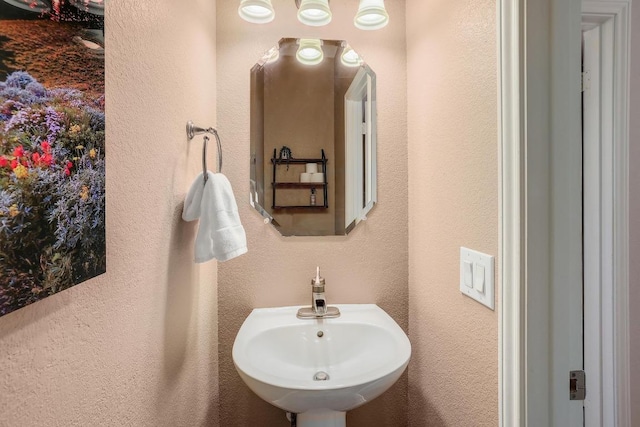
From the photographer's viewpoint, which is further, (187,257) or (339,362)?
(339,362)

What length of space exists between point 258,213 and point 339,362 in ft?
2.12

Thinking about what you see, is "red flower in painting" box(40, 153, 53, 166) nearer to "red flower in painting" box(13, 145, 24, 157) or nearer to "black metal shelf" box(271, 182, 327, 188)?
"red flower in painting" box(13, 145, 24, 157)

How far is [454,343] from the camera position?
3.43 feet

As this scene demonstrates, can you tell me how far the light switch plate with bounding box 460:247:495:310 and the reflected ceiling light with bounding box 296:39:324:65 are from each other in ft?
3.11

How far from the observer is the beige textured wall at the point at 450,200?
0.86m

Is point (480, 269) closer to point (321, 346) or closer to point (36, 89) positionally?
point (321, 346)

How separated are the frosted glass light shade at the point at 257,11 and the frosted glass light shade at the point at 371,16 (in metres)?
0.33
